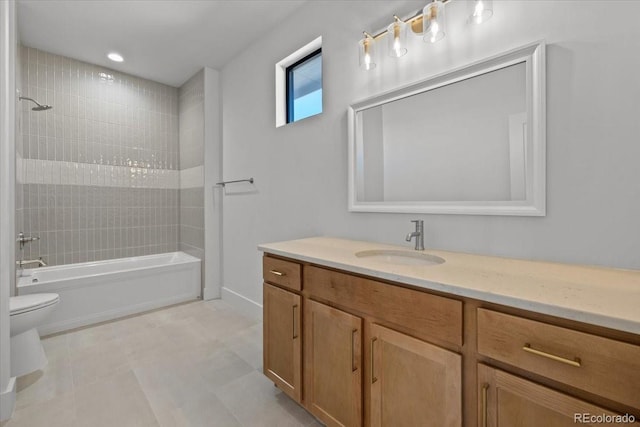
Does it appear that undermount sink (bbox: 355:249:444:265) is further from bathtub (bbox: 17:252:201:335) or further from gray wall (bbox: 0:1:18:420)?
bathtub (bbox: 17:252:201:335)

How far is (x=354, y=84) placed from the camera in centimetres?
187

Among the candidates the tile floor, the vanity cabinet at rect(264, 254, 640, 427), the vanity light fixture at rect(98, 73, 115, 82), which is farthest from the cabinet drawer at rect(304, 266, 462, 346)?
the vanity light fixture at rect(98, 73, 115, 82)

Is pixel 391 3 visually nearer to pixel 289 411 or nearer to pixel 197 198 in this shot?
pixel 289 411

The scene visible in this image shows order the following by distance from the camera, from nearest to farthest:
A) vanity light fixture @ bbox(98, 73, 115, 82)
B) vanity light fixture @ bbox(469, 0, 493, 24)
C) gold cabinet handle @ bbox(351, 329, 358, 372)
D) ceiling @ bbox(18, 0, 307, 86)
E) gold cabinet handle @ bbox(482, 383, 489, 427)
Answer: gold cabinet handle @ bbox(482, 383, 489, 427)
gold cabinet handle @ bbox(351, 329, 358, 372)
vanity light fixture @ bbox(469, 0, 493, 24)
ceiling @ bbox(18, 0, 307, 86)
vanity light fixture @ bbox(98, 73, 115, 82)

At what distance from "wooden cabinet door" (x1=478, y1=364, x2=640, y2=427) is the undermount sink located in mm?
612

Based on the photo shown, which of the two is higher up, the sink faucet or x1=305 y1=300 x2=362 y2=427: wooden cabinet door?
the sink faucet

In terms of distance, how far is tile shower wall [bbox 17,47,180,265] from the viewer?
9.55 feet

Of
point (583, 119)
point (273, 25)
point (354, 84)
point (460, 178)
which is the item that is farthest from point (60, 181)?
point (583, 119)

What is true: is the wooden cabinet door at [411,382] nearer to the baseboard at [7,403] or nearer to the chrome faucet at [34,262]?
the baseboard at [7,403]

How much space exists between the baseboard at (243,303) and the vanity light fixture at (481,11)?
2580mm

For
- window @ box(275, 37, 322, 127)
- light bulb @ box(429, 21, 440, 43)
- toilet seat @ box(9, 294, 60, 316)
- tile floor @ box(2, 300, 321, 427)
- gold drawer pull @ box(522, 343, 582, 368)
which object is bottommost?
tile floor @ box(2, 300, 321, 427)

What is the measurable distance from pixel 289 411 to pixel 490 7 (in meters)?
2.18

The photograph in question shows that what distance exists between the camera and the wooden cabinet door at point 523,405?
0.69 meters

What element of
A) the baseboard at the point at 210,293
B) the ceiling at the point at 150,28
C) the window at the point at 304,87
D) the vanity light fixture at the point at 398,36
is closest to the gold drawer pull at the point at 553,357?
the vanity light fixture at the point at 398,36
